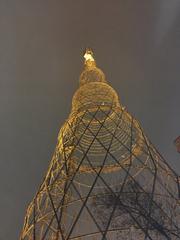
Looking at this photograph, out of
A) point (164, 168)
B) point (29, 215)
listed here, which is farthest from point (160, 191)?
point (29, 215)

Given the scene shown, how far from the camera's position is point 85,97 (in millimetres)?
16266

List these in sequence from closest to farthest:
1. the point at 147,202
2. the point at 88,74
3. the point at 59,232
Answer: the point at 59,232
the point at 147,202
the point at 88,74

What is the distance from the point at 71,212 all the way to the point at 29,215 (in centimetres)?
329

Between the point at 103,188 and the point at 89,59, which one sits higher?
the point at 89,59

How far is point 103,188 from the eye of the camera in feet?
46.6

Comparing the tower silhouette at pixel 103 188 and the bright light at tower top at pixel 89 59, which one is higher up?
the bright light at tower top at pixel 89 59

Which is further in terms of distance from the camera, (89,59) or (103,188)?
(89,59)

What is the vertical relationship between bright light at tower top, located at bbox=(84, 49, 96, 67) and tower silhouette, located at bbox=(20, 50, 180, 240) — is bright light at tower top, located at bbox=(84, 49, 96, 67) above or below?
above

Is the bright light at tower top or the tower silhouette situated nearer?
the tower silhouette

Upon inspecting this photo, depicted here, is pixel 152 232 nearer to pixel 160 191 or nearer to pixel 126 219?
pixel 126 219

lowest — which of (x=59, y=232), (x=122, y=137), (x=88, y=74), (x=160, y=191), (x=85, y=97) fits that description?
(x=59, y=232)

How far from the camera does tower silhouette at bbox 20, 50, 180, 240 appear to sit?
10391mm

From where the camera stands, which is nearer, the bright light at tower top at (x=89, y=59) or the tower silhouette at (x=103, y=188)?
the tower silhouette at (x=103, y=188)

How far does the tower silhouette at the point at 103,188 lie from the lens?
1039cm
